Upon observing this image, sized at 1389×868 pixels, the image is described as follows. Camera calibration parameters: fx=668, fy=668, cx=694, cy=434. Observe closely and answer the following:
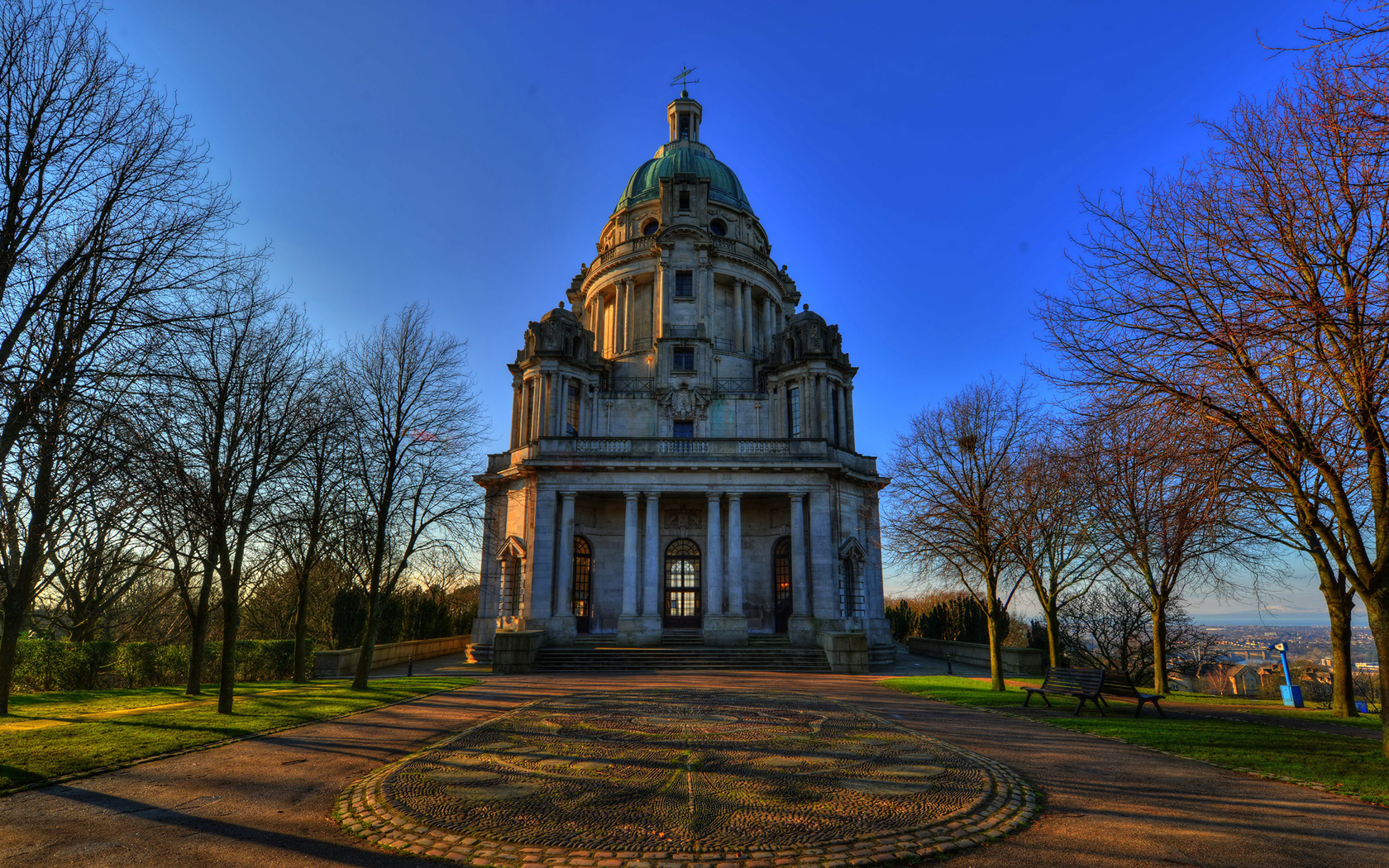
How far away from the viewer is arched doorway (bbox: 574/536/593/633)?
31.2 metres

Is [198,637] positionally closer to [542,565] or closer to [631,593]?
[542,565]

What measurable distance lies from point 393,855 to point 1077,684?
1395cm

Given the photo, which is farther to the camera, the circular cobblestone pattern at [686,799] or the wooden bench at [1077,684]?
the wooden bench at [1077,684]

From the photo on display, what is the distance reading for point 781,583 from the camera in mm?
32000

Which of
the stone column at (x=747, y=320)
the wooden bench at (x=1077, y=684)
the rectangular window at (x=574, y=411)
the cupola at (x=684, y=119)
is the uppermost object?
the cupola at (x=684, y=119)

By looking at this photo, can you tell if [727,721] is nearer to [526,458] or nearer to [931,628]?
[526,458]

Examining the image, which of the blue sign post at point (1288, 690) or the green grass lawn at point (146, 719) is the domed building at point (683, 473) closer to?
the green grass lawn at point (146, 719)

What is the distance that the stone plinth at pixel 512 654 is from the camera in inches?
955

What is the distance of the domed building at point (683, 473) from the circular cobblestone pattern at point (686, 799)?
17.4m

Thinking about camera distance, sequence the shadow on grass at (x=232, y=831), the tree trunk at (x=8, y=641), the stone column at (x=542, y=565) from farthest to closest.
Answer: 1. the stone column at (x=542, y=565)
2. the tree trunk at (x=8, y=641)
3. the shadow on grass at (x=232, y=831)

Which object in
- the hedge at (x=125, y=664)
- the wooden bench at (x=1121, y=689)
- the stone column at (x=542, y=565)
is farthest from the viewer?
the stone column at (x=542, y=565)

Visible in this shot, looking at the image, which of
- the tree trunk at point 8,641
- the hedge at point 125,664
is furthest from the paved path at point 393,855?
the hedge at point 125,664

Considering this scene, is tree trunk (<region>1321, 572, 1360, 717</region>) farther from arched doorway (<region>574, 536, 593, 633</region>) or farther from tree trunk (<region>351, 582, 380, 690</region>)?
arched doorway (<region>574, 536, 593, 633</region>)

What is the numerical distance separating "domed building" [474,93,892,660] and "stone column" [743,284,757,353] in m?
0.12
